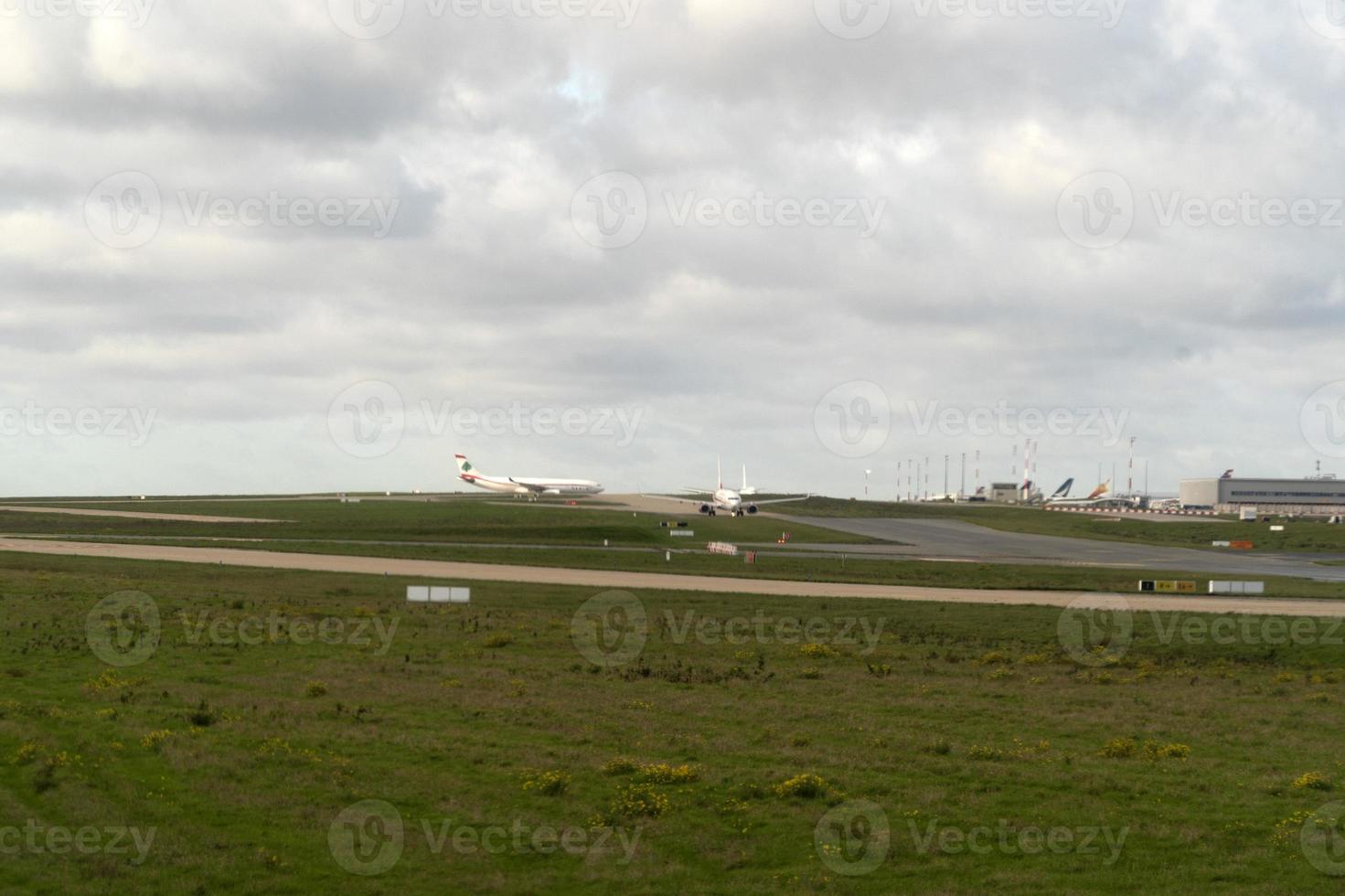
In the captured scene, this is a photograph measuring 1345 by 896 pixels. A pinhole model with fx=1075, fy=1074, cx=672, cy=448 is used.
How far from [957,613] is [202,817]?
157ft

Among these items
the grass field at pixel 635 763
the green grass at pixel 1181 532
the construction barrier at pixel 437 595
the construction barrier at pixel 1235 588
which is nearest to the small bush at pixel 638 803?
the grass field at pixel 635 763

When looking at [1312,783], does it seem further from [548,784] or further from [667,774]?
[548,784]

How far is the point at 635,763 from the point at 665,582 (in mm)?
48588

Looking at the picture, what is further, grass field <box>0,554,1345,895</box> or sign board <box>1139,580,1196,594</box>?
sign board <box>1139,580,1196,594</box>

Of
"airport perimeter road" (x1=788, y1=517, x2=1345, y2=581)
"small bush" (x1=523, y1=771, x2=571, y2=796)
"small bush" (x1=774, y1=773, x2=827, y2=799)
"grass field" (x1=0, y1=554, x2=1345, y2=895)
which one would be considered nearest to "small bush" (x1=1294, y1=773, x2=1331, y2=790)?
"grass field" (x1=0, y1=554, x2=1345, y2=895)

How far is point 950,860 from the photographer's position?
72.3 feet

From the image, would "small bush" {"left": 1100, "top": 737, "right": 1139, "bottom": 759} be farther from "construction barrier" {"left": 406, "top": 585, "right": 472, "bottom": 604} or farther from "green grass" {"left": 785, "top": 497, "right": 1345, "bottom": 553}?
"green grass" {"left": 785, "top": 497, "right": 1345, "bottom": 553}

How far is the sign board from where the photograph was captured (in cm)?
7838

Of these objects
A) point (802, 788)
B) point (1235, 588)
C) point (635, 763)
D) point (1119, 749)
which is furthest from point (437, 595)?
point (1235, 588)

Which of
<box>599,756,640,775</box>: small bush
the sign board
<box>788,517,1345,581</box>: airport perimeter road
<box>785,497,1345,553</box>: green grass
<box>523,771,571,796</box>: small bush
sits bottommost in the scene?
<box>523,771,571,796</box>: small bush

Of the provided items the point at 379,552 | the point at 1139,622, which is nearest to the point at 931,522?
the point at 379,552

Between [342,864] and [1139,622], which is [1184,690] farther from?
[342,864]

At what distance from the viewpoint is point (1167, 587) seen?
7975cm

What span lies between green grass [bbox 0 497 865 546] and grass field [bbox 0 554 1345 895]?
68.2 metres
